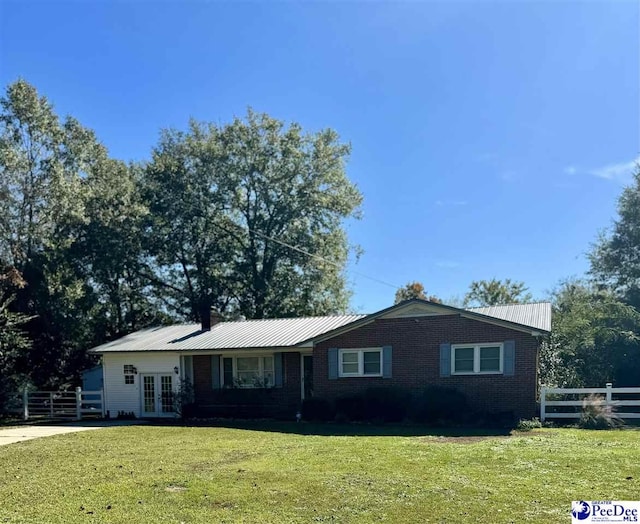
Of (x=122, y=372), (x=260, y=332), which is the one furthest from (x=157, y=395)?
(x=260, y=332)

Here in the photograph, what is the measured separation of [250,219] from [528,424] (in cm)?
2403

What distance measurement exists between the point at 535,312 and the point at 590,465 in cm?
1053

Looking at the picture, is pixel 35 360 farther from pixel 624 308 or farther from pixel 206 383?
pixel 624 308

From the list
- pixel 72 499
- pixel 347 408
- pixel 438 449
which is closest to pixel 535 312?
pixel 347 408

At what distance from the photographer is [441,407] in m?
16.5

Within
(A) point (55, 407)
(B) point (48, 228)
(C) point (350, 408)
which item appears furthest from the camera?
(B) point (48, 228)

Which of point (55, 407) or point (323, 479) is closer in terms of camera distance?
point (323, 479)

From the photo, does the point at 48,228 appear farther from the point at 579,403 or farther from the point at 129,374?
the point at 579,403

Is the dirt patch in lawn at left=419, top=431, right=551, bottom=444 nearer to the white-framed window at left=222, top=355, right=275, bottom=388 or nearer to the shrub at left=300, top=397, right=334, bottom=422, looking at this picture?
the shrub at left=300, top=397, right=334, bottom=422

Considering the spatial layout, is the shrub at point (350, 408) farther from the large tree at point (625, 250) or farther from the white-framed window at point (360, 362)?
the large tree at point (625, 250)

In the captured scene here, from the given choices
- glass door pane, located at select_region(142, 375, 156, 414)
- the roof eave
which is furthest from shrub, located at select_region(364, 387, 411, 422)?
glass door pane, located at select_region(142, 375, 156, 414)

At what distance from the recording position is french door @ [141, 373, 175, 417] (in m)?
22.4

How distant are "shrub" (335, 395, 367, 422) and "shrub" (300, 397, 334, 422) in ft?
1.24

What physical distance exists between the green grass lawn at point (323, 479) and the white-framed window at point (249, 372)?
7.39 metres
